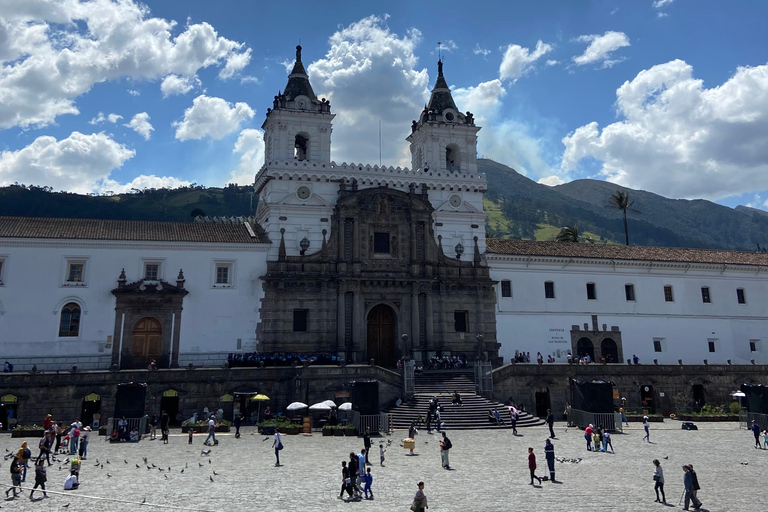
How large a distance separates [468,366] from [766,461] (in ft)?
69.7

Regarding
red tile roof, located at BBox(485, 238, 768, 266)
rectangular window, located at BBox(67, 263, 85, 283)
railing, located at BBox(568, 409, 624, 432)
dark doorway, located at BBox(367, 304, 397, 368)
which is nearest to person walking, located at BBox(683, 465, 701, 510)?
railing, located at BBox(568, 409, 624, 432)

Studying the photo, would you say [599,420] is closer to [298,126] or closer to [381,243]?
[381,243]

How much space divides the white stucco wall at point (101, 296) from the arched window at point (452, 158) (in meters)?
17.5

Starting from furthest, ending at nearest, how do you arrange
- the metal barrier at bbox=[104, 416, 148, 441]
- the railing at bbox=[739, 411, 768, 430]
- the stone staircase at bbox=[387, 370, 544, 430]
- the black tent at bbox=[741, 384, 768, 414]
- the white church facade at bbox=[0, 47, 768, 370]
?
the white church facade at bbox=[0, 47, 768, 370] < the black tent at bbox=[741, 384, 768, 414] < the stone staircase at bbox=[387, 370, 544, 430] < the railing at bbox=[739, 411, 768, 430] < the metal barrier at bbox=[104, 416, 148, 441]

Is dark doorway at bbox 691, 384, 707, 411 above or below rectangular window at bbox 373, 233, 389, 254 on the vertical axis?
below

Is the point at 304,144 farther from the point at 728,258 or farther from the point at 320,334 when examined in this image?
the point at 728,258

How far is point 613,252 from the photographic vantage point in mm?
53031

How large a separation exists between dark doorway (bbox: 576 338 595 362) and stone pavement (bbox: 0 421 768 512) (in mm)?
17480

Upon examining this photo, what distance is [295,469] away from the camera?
23.4 m

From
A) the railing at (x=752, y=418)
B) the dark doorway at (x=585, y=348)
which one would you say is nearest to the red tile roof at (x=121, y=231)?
the dark doorway at (x=585, y=348)

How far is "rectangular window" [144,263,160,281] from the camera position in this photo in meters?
42.2

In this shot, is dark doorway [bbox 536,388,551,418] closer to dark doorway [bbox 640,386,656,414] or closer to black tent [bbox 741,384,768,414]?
dark doorway [bbox 640,386,656,414]

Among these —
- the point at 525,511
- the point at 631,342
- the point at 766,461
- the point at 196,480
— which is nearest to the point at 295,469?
the point at 196,480

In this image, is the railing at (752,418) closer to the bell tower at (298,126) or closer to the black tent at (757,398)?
the black tent at (757,398)
